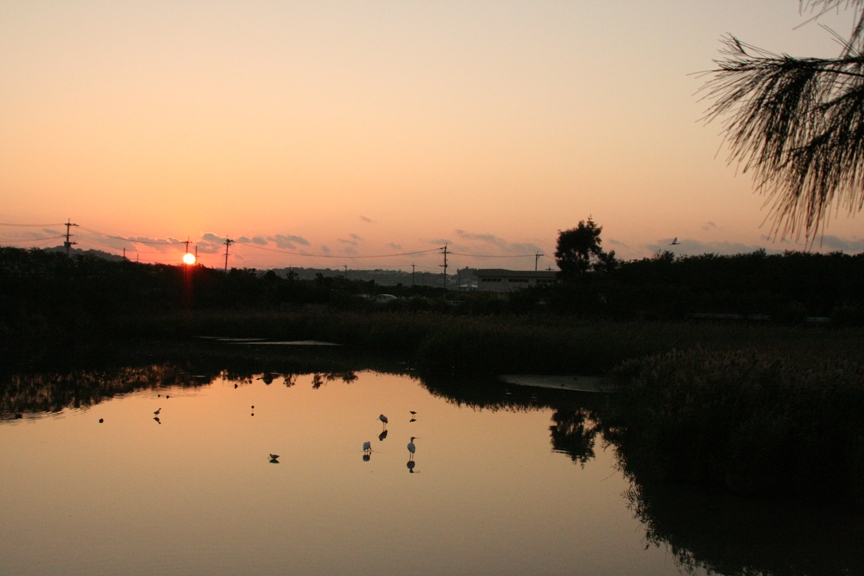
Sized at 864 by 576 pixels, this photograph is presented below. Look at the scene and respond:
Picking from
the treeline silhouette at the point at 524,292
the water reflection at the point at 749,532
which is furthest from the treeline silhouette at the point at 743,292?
the water reflection at the point at 749,532

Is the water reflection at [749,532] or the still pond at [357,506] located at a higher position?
the water reflection at [749,532]

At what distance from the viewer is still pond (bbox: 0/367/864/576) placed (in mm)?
6496

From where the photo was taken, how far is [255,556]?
648 centimetres

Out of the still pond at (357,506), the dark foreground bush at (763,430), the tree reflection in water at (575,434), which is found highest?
the dark foreground bush at (763,430)

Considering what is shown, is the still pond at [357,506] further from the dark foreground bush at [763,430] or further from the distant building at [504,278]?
the distant building at [504,278]

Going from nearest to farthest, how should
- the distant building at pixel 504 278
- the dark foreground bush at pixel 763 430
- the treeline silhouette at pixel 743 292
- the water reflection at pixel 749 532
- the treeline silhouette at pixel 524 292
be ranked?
1. the water reflection at pixel 749 532
2. the dark foreground bush at pixel 763 430
3. the treeline silhouette at pixel 743 292
4. the treeline silhouette at pixel 524 292
5. the distant building at pixel 504 278

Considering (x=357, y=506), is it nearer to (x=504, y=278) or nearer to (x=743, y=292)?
(x=743, y=292)

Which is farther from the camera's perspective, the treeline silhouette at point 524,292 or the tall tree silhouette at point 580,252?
the tall tree silhouette at point 580,252

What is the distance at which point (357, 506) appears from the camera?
7961 mm

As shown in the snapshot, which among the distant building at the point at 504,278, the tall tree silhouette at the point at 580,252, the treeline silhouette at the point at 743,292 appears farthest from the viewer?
the distant building at the point at 504,278

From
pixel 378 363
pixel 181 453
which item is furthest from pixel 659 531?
pixel 378 363

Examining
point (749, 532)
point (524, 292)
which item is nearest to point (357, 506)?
point (749, 532)

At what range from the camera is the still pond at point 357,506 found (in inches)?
256

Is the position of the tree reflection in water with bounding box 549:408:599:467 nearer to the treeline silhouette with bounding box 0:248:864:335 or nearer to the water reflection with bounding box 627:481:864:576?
the water reflection with bounding box 627:481:864:576
